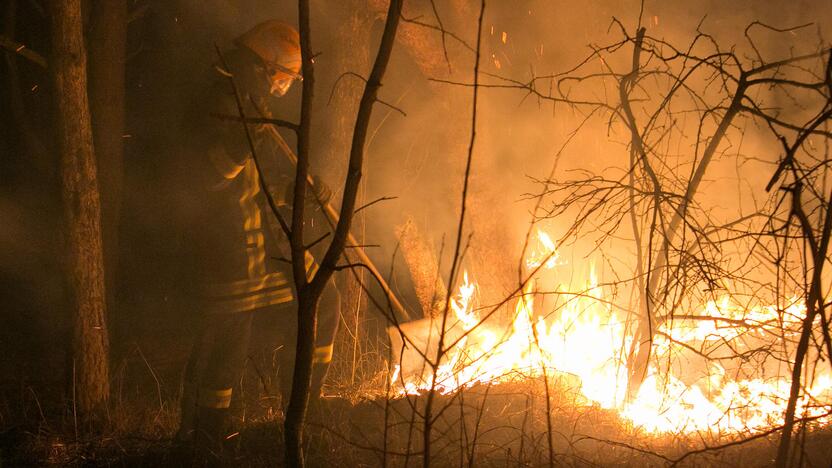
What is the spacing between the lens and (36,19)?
5.26 meters

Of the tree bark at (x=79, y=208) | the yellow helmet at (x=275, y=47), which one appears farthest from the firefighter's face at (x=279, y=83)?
the tree bark at (x=79, y=208)

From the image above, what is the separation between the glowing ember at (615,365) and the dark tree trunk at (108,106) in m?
2.44

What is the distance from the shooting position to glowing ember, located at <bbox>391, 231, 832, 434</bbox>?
3.77 m

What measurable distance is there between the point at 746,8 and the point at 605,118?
7.64 ft

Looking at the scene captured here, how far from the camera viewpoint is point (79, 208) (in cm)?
365

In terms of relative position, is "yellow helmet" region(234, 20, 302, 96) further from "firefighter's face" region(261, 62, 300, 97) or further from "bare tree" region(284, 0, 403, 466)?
"bare tree" region(284, 0, 403, 466)

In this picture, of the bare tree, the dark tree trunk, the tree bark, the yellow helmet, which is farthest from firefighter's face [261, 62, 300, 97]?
the dark tree trunk

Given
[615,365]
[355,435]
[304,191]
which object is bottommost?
[355,435]

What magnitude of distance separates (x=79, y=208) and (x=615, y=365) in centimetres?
356

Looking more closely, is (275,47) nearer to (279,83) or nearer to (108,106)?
(279,83)

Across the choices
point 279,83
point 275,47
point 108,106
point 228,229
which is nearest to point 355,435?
point 228,229

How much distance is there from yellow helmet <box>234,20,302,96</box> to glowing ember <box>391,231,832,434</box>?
1.79 metres

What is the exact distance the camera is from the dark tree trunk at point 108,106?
446cm

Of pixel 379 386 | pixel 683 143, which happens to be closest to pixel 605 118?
pixel 683 143
